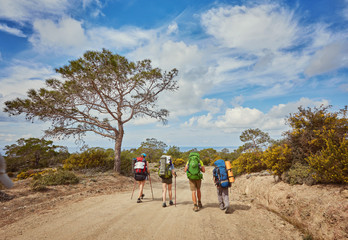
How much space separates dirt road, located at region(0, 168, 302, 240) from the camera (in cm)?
468

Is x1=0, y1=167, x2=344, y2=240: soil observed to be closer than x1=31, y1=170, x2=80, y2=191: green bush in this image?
Yes

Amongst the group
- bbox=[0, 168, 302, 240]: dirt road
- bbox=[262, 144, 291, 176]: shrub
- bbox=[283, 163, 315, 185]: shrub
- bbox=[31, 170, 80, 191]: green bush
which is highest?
bbox=[262, 144, 291, 176]: shrub

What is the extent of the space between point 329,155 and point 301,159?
6.38 ft

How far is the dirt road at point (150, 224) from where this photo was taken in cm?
468

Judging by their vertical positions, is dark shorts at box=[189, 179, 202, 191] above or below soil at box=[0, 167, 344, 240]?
above

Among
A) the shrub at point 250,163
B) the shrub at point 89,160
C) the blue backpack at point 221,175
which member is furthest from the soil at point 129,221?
the shrub at point 89,160

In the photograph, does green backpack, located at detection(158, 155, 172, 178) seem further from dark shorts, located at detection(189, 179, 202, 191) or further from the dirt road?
the dirt road

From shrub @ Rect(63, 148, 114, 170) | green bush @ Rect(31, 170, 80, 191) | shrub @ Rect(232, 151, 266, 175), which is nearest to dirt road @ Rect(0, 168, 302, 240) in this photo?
green bush @ Rect(31, 170, 80, 191)

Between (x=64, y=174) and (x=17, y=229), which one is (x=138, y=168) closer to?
(x=17, y=229)

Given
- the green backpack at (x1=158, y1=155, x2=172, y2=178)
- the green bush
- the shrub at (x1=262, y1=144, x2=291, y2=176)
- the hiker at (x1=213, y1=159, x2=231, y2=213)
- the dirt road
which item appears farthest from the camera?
the green bush

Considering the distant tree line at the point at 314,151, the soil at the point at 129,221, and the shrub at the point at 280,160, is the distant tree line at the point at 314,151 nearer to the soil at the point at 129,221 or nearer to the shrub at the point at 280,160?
the shrub at the point at 280,160

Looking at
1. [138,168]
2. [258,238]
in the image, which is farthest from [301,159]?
[138,168]

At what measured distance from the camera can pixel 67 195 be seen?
9.29 m

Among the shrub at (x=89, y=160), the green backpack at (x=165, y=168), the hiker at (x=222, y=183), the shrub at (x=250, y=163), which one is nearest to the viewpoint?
the hiker at (x=222, y=183)
